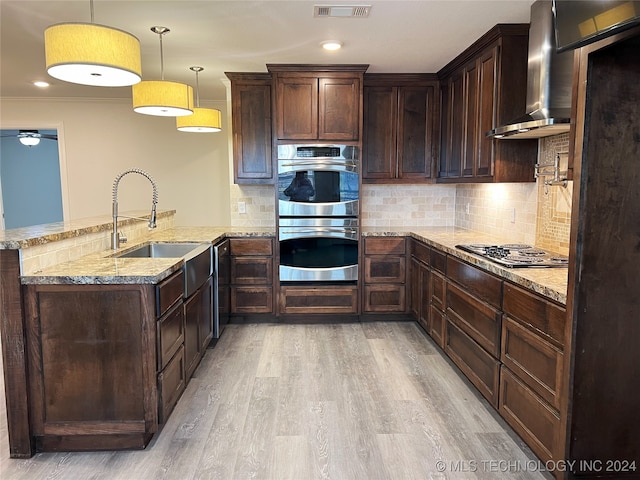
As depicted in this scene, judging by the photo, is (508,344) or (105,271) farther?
(508,344)

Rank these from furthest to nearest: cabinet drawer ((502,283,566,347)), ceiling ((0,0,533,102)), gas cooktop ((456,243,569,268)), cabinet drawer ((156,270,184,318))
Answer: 1. ceiling ((0,0,533,102))
2. gas cooktop ((456,243,569,268))
3. cabinet drawer ((156,270,184,318))
4. cabinet drawer ((502,283,566,347))

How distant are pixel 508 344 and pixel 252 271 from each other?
256 cm

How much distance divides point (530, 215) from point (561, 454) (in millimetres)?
1870

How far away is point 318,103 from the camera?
4047 mm

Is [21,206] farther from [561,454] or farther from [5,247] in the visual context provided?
[561,454]

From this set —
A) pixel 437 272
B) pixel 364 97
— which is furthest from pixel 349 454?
pixel 364 97

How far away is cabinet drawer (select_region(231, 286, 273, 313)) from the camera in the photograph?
167 inches

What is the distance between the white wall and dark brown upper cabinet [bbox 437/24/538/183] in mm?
3301

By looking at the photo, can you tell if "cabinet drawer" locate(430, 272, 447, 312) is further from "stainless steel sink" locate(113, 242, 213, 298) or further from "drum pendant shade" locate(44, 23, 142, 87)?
"drum pendant shade" locate(44, 23, 142, 87)

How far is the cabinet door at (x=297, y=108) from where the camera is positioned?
13.2ft

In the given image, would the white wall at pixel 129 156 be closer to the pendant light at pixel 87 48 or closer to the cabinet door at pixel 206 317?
the cabinet door at pixel 206 317

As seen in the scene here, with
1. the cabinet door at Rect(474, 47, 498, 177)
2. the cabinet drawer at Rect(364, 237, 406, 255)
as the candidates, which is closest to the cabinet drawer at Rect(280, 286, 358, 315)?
the cabinet drawer at Rect(364, 237, 406, 255)

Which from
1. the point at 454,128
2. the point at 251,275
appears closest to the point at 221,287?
the point at 251,275

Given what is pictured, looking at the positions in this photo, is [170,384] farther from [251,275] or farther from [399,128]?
[399,128]
